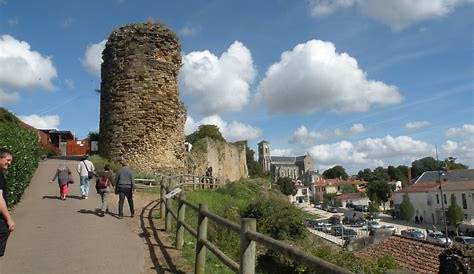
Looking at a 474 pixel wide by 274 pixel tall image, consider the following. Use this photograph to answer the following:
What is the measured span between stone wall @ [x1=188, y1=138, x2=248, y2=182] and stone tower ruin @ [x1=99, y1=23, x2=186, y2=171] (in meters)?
5.14

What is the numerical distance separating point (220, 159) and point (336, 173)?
465 feet

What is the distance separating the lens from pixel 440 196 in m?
66.4

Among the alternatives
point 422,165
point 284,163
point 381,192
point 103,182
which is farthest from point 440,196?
point 284,163

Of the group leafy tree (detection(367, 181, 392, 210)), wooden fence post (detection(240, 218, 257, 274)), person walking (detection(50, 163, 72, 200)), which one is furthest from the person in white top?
leafy tree (detection(367, 181, 392, 210))

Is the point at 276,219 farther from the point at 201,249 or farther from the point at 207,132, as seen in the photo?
the point at 207,132

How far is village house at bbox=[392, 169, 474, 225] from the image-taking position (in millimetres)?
68562

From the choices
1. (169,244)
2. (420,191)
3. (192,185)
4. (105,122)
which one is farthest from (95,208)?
(420,191)

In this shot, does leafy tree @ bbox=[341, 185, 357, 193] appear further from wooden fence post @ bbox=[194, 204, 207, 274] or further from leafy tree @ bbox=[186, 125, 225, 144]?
wooden fence post @ bbox=[194, 204, 207, 274]

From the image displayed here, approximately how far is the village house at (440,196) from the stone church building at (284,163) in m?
88.9

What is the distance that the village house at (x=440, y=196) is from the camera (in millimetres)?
68562

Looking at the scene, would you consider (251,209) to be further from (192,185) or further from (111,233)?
Result: (111,233)

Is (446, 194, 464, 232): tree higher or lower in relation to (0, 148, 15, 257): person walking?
lower

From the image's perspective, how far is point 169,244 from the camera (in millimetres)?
10742

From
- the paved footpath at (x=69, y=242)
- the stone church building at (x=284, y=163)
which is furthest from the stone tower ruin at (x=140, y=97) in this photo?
the stone church building at (x=284, y=163)
